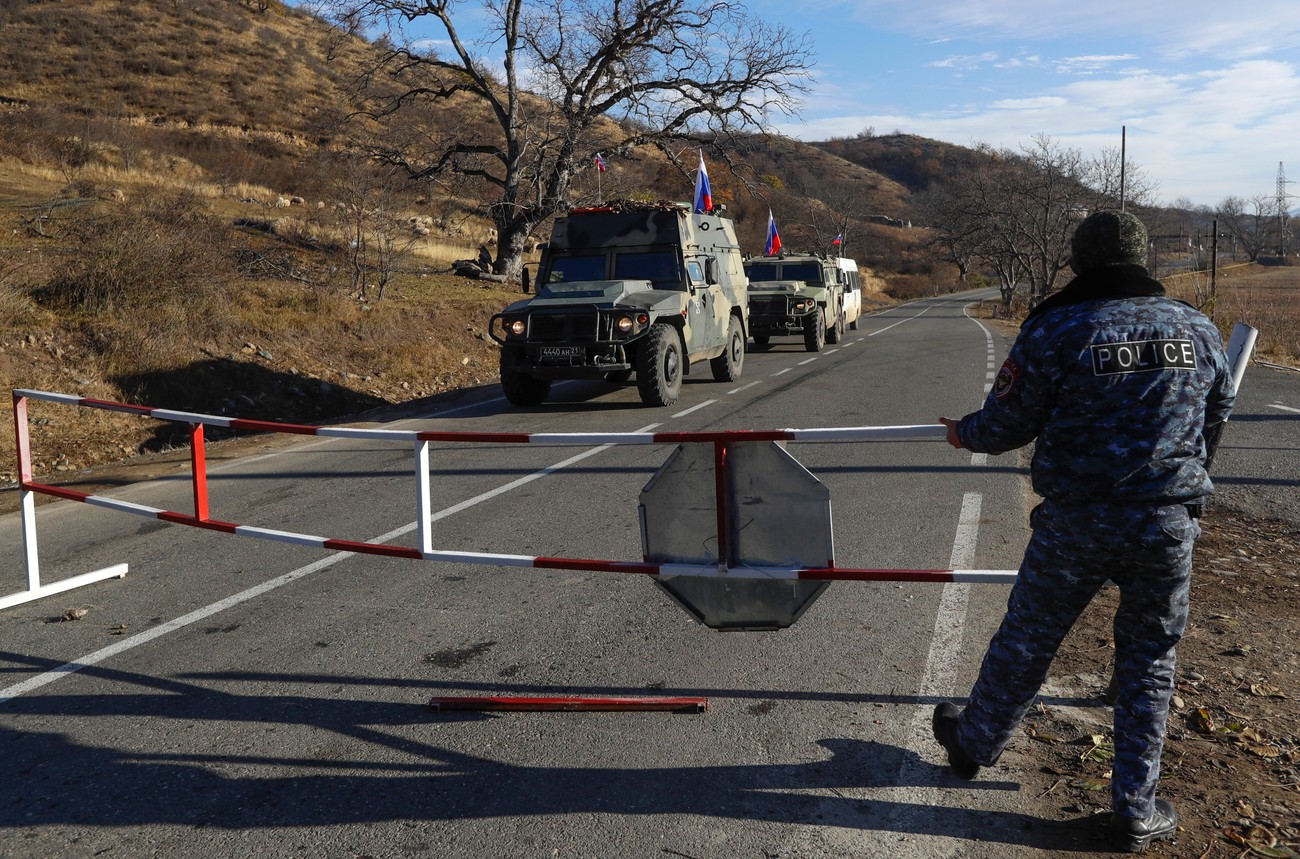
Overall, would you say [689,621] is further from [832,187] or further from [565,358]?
[832,187]

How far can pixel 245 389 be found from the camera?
14.9 m

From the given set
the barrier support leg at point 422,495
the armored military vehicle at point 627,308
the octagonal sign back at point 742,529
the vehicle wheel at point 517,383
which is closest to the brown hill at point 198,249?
the vehicle wheel at point 517,383

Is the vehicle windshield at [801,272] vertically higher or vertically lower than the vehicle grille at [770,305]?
higher

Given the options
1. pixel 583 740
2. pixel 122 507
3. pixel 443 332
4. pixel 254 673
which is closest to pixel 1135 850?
pixel 583 740

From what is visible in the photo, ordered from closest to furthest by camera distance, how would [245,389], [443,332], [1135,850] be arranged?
[1135,850] → [245,389] → [443,332]

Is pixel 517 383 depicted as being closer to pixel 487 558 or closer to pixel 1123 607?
pixel 487 558

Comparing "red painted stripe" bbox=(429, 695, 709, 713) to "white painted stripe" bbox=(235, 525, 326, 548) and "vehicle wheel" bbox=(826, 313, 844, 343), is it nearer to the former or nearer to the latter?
"white painted stripe" bbox=(235, 525, 326, 548)

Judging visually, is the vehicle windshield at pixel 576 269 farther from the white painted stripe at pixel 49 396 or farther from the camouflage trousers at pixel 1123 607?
the camouflage trousers at pixel 1123 607

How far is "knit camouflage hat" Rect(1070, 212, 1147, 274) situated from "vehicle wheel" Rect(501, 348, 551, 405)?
10404mm

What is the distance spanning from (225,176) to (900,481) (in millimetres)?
31442

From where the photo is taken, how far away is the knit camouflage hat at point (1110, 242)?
317cm

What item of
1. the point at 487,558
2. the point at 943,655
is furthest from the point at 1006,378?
the point at 487,558

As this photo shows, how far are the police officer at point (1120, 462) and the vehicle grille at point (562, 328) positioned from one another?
32.0ft

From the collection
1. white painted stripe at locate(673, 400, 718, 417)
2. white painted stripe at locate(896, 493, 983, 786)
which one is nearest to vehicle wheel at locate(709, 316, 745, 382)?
white painted stripe at locate(673, 400, 718, 417)
